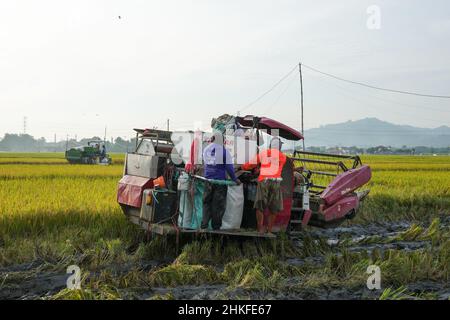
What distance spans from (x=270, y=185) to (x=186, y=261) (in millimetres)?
1702

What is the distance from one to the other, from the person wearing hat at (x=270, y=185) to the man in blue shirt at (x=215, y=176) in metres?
0.48

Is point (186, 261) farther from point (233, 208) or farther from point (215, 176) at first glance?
point (215, 176)

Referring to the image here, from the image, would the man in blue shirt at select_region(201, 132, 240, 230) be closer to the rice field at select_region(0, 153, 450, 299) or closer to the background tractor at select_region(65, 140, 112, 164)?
the rice field at select_region(0, 153, 450, 299)

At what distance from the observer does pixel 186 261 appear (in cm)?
634

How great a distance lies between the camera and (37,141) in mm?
155250

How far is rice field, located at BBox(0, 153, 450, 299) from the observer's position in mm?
5402

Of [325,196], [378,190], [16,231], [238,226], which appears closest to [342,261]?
[238,226]

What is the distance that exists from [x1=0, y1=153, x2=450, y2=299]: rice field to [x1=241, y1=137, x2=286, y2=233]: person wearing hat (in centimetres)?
53

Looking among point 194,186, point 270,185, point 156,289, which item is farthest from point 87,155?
point 156,289

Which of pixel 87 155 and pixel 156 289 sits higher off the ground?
pixel 87 155

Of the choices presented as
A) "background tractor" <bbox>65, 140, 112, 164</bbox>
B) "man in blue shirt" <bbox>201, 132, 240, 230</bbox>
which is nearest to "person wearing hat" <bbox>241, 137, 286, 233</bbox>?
"man in blue shirt" <bbox>201, 132, 240, 230</bbox>

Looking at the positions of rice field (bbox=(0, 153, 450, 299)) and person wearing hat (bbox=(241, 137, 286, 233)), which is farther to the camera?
person wearing hat (bbox=(241, 137, 286, 233))

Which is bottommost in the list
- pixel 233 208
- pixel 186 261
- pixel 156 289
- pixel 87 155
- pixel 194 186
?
pixel 156 289
